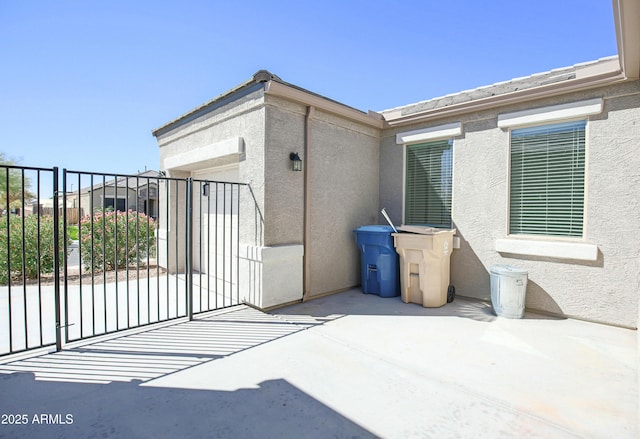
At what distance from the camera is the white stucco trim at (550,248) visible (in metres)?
4.80

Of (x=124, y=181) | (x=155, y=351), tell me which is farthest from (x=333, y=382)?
(x=124, y=181)

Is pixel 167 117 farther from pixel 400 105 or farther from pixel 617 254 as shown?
pixel 617 254

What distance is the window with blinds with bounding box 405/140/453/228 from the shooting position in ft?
20.9

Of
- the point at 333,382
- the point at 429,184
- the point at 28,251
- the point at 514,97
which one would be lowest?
the point at 333,382

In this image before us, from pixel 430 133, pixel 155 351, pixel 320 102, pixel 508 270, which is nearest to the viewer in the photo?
pixel 155 351

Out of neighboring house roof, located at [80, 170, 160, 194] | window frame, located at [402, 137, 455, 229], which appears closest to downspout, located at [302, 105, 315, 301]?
window frame, located at [402, 137, 455, 229]

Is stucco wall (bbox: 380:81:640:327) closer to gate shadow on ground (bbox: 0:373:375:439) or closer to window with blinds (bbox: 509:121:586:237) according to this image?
window with blinds (bbox: 509:121:586:237)

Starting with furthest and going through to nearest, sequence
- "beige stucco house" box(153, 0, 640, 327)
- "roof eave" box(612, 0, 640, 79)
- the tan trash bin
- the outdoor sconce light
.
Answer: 1. the tan trash bin
2. the outdoor sconce light
3. "beige stucco house" box(153, 0, 640, 327)
4. "roof eave" box(612, 0, 640, 79)

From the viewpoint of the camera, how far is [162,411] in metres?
2.59

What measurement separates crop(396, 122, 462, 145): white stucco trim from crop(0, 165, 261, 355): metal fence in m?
3.61

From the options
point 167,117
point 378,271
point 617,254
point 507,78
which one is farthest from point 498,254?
point 167,117

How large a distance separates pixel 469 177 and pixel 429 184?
0.82 meters

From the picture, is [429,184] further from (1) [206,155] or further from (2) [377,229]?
(1) [206,155]

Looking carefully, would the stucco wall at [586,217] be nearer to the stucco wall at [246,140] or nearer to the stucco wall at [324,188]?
the stucco wall at [324,188]
